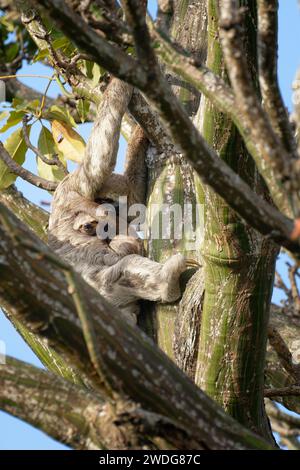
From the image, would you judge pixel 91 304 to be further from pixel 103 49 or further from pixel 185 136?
pixel 103 49

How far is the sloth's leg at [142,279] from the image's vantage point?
5098 mm

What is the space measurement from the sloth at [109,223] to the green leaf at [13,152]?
54 centimetres

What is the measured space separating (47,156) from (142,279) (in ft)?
4.86

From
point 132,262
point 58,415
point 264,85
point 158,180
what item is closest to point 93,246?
point 132,262

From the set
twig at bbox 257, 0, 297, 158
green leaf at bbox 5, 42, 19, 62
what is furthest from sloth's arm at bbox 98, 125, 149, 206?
twig at bbox 257, 0, 297, 158

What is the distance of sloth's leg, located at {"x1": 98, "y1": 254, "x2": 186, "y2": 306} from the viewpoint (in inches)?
201

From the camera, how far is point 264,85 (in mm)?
2666

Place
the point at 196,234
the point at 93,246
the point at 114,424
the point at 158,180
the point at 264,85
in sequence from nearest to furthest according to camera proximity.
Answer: the point at 264,85
the point at 114,424
the point at 196,234
the point at 158,180
the point at 93,246

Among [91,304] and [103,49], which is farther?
[91,304]

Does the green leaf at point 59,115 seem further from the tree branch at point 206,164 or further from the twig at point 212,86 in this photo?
the tree branch at point 206,164

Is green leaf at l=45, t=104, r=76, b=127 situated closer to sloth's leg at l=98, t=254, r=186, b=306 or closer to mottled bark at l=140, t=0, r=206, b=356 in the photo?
mottled bark at l=140, t=0, r=206, b=356

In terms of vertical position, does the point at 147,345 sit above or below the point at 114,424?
above
